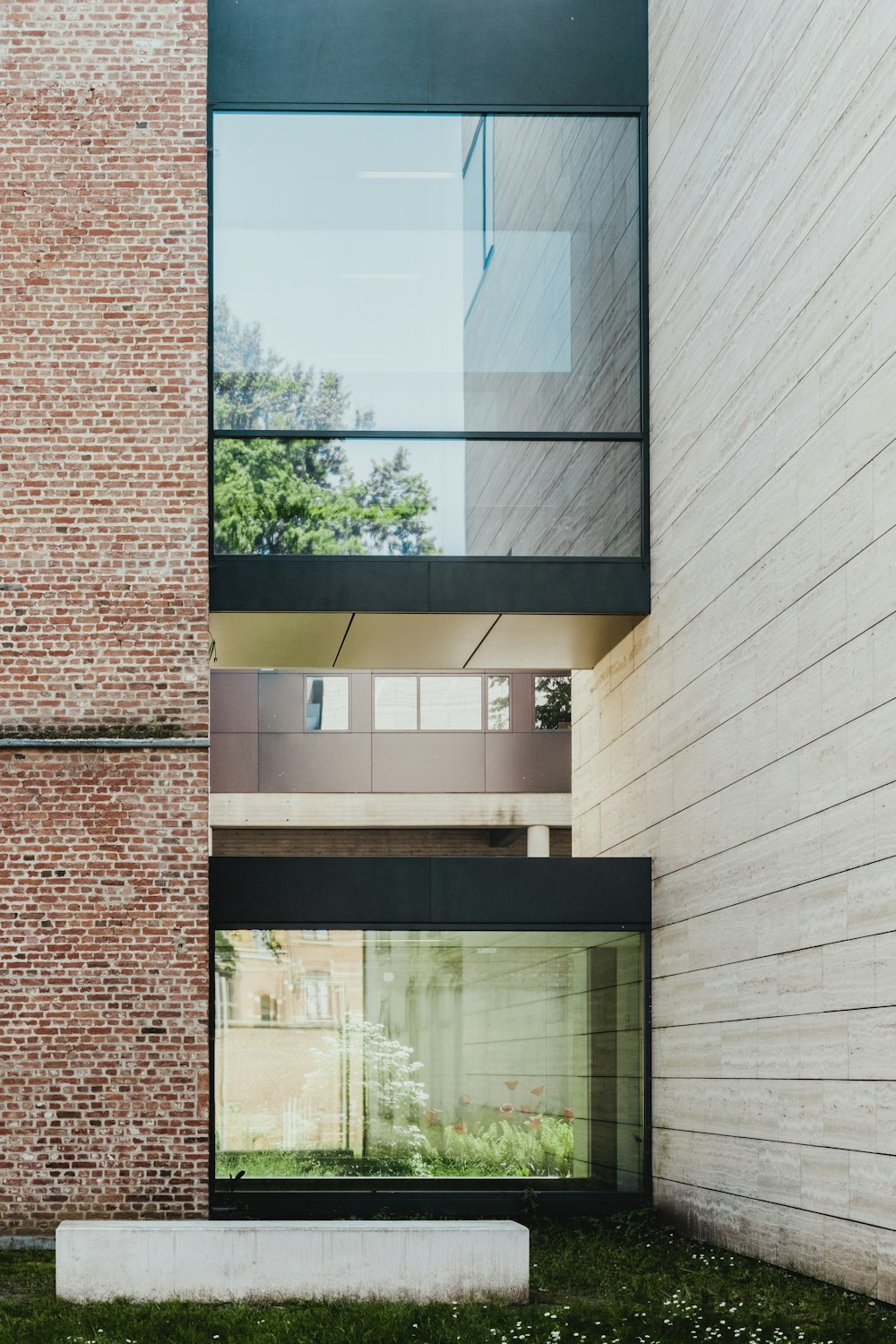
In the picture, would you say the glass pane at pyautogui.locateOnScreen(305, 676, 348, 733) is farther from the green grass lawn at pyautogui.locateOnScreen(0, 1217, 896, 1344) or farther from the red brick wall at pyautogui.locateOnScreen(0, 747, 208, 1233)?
the green grass lawn at pyautogui.locateOnScreen(0, 1217, 896, 1344)

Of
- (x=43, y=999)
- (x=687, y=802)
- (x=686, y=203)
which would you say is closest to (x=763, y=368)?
(x=686, y=203)

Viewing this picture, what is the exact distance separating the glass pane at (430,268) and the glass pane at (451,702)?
316 inches

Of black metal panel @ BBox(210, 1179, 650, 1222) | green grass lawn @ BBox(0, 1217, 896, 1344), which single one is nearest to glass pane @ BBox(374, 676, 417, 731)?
black metal panel @ BBox(210, 1179, 650, 1222)

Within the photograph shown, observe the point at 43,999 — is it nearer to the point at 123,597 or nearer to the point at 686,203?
Answer: the point at 123,597

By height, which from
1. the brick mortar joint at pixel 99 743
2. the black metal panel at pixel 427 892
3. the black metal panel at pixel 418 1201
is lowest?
the black metal panel at pixel 418 1201

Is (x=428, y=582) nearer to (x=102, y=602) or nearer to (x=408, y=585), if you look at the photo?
(x=408, y=585)

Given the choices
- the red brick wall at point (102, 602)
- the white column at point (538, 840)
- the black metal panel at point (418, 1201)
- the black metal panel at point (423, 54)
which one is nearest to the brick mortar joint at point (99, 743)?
the red brick wall at point (102, 602)

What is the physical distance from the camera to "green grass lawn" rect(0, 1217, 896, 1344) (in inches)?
281

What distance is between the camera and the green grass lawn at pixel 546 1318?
7.13m

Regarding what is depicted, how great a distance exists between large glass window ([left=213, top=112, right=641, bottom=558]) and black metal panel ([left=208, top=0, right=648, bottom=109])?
0.21 m

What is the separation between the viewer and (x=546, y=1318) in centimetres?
760

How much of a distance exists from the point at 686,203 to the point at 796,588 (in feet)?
13.1

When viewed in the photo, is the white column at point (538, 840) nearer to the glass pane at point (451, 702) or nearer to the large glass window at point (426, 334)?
the glass pane at point (451, 702)

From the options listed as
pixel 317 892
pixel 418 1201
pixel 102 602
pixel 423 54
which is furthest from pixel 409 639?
pixel 423 54
